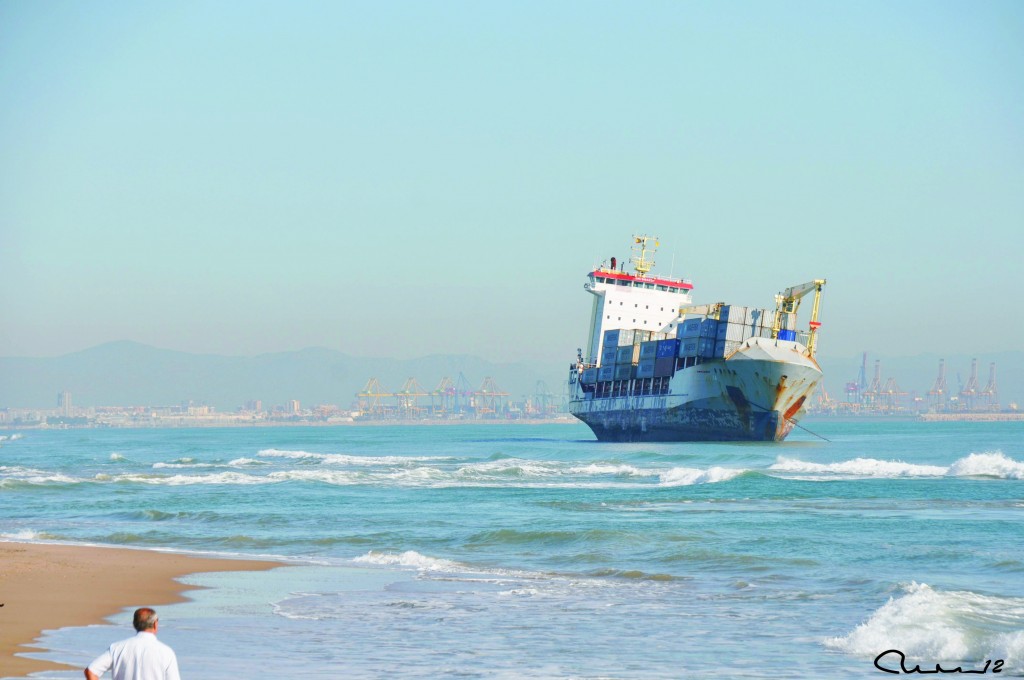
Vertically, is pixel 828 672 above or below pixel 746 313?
below

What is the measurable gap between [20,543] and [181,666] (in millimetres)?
13941

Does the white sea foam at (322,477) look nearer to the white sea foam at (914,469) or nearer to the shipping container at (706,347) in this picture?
the white sea foam at (914,469)

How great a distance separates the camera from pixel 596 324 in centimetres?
8925

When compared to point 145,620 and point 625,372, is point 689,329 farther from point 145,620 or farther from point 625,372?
Answer: point 145,620

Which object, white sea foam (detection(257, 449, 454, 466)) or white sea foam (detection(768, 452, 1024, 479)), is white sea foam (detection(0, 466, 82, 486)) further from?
white sea foam (detection(768, 452, 1024, 479))

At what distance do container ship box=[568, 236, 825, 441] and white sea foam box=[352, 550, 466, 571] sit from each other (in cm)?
4361

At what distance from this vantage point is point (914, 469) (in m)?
45.0

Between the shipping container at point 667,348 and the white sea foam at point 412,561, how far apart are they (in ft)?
165

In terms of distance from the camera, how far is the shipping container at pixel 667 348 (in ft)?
234

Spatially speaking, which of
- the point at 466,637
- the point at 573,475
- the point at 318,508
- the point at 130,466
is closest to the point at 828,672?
the point at 466,637

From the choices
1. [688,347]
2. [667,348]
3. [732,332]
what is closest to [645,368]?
[667,348]

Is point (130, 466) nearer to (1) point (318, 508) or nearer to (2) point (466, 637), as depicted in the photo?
(1) point (318, 508)

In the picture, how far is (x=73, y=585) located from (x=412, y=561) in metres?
5.69
